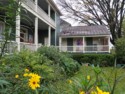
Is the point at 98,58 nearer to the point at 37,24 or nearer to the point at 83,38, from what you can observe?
the point at 83,38

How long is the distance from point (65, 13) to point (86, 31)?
9.73 metres

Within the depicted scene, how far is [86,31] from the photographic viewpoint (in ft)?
94.4

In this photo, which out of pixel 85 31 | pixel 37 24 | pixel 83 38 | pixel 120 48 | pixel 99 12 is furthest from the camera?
pixel 99 12

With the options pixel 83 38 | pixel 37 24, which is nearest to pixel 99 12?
pixel 83 38

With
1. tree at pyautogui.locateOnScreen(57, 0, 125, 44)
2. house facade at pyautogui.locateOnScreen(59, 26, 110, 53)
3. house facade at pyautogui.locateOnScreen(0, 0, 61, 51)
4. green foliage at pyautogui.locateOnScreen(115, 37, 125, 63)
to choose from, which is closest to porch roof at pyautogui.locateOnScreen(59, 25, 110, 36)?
house facade at pyautogui.locateOnScreen(59, 26, 110, 53)

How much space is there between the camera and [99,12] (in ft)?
117

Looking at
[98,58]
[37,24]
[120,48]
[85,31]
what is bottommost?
[98,58]

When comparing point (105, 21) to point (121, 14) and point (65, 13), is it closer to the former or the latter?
point (121, 14)

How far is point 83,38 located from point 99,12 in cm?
992

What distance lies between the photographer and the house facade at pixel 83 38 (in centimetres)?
2678

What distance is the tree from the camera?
34156mm

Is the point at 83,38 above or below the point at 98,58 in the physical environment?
above

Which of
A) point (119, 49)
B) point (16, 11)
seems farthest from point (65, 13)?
point (16, 11)

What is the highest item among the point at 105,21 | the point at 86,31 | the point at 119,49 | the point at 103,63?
the point at 105,21
